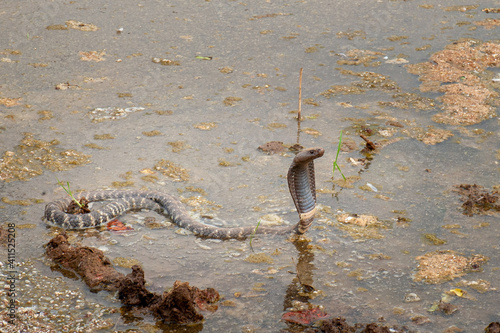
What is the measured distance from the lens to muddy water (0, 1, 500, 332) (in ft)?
22.0

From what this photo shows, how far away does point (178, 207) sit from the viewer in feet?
26.3

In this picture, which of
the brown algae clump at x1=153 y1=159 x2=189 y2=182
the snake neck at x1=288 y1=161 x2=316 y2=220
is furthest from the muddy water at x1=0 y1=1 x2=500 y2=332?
the snake neck at x1=288 y1=161 x2=316 y2=220

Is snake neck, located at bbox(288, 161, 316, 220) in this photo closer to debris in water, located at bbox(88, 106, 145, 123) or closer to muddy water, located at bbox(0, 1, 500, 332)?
muddy water, located at bbox(0, 1, 500, 332)

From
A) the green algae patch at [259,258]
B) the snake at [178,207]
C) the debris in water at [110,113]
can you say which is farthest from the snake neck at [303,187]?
the debris in water at [110,113]

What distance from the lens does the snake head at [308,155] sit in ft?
22.2

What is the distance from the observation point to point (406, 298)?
20.8 ft

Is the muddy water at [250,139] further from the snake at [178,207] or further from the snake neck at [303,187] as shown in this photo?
the snake neck at [303,187]

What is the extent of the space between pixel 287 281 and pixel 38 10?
35.3 feet

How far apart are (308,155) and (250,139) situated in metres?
3.08

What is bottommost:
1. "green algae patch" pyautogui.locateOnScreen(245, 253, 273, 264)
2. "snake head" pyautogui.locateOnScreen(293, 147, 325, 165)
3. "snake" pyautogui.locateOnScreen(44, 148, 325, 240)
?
"green algae patch" pyautogui.locateOnScreen(245, 253, 273, 264)

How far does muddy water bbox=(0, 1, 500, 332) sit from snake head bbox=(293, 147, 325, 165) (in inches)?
46.2

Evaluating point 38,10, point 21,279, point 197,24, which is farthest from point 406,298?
point 38,10

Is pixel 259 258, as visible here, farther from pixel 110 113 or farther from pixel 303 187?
pixel 110 113

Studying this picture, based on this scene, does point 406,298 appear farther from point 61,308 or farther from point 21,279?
point 21,279
